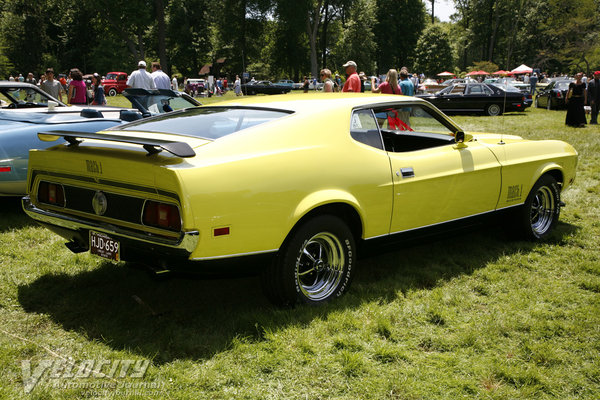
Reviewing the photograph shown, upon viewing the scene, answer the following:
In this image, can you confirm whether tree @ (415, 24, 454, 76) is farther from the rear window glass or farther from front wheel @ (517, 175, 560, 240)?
the rear window glass

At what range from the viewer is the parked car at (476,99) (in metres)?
20.3

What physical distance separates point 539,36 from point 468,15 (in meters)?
9.42

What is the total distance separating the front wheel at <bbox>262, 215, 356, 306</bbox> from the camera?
3311 mm

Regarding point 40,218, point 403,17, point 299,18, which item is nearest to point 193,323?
point 40,218

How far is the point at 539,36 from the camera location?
67.5 meters

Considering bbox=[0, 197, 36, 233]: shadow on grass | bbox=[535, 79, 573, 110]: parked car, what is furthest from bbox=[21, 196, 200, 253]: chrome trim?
bbox=[535, 79, 573, 110]: parked car

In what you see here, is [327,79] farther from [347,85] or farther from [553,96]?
[553,96]

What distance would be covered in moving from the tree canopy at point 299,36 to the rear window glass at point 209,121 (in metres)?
47.2

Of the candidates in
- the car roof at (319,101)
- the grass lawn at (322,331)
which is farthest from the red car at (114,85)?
the car roof at (319,101)

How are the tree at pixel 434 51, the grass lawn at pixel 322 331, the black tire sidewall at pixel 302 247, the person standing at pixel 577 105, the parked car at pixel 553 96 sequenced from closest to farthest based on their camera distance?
the grass lawn at pixel 322 331
the black tire sidewall at pixel 302 247
the person standing at pixel 577 105
the parked car at pixel 553 96
the tree at pixel 434 51

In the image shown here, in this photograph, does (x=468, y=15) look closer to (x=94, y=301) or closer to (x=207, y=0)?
(x=207, y=0)

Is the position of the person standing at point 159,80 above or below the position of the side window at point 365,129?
above

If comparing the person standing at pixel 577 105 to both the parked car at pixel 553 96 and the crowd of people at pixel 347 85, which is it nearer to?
the crowd of people at pixel 347 85

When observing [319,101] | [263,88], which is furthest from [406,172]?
[263,88]
